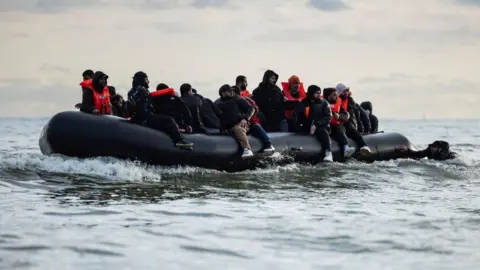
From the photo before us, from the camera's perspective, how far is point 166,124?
13.7 metres

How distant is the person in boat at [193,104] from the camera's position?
49.2 ft

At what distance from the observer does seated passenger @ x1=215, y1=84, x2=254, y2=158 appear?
1479 cm

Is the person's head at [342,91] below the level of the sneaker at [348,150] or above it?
above

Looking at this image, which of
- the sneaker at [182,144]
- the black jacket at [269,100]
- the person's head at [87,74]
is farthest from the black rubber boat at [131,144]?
the person's head at [87,74]

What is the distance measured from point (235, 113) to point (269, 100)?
172 cm

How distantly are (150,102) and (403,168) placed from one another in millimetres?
6211

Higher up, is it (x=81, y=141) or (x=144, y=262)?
(x=81, y=141)

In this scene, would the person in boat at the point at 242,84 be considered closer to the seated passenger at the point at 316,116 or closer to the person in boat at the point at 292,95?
the person in boat at the point at 292,95

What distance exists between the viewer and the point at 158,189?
11.8m

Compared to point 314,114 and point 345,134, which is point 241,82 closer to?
point 314,114

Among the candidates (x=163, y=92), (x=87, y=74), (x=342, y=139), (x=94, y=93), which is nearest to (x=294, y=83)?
(x=342, y=139)

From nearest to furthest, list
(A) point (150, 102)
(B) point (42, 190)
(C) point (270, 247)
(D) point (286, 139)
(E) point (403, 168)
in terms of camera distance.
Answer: (C) point (270, 247) → (B) point (42, 190) → (A) point (150, 102) → (D) point (286, 139) → (E) point (403, 168)

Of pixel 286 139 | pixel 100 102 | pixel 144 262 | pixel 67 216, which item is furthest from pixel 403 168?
pixel 144 262

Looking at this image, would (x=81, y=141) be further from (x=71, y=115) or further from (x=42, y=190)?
(x=42, y=190)
